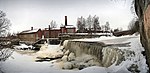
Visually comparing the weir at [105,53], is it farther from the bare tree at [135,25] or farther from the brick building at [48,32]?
the brick building at [48,32]

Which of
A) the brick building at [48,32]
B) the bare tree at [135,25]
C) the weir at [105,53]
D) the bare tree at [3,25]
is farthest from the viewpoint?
the brick building at [48,32]

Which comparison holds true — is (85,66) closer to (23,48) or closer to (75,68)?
(75,68)

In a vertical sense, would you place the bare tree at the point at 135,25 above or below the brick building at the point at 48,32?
above

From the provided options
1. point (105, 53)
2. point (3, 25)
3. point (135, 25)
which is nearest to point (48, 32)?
point (135, 25)

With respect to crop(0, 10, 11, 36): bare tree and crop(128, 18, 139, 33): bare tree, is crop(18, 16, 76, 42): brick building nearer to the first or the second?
crop(128, 18, 139, 33): bare tree

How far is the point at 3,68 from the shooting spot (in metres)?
8.58

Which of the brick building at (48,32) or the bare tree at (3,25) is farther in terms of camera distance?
the brick building at (48,32)

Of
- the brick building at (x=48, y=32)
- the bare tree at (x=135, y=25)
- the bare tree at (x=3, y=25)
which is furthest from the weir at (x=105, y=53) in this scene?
the brick building at (x=48, y=32)

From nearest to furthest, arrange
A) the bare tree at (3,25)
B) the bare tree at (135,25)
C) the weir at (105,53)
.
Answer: the weir at (105,53)
the bare tree at (3,25)
the bare tree at (135,25)

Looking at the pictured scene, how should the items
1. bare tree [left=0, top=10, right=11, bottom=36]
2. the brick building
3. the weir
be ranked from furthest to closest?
1. the brick building
2. bare tree [left=0, top=10, right=11, bottom=36]
3. the weir

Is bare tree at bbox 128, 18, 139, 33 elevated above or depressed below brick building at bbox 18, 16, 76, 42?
above

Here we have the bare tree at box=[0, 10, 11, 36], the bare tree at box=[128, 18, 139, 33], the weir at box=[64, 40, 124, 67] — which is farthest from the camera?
the bare tree at box=[128, 18, 139, 33]

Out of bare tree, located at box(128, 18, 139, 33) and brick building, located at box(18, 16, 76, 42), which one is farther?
brick building, located at box(18, 16, 76, 42)

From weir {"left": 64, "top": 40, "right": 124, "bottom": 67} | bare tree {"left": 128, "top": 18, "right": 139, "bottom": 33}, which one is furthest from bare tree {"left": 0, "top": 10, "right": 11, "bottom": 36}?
bare tree {"left": 128, "top": 18, "right": 139, "bottom": 33}
